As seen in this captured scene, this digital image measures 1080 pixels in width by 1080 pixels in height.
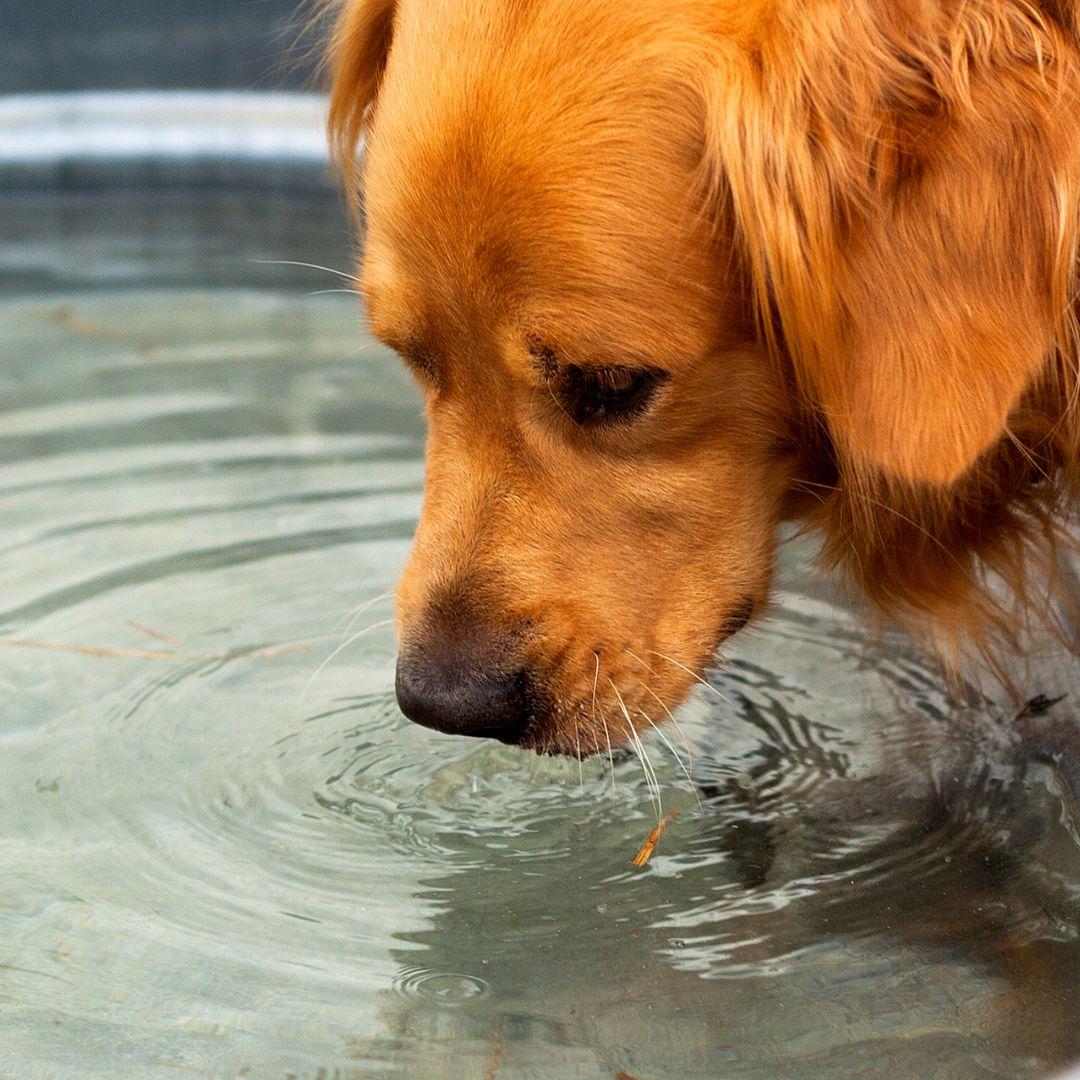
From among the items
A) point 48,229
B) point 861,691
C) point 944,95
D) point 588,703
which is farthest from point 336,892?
point 48,229

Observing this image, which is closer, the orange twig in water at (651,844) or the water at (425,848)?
the water at (425,848)

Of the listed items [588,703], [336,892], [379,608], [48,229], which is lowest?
[48,229]

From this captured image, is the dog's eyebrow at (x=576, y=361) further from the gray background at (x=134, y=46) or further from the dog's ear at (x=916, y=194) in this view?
the gray background at (x=134, y=46)

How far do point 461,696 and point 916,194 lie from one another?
875 millimetres

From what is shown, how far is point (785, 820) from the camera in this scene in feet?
8.45

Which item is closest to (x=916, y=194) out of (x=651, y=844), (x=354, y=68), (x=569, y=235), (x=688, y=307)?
(x=688, y=307)

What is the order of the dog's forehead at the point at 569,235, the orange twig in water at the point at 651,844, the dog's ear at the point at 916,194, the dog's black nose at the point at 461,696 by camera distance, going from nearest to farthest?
the dog's ear at the point at 916,194
the dog's forehead at the point at 569,235
the dog's black nose at the point at 461,696
the orange twig in water at the point at 651,844

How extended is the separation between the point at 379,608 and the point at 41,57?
171 inches

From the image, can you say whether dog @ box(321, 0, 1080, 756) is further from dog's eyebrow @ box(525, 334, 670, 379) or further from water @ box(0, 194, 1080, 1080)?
water @ box(0, 194, 1080, 1080)

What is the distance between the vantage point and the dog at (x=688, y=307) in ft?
6.42

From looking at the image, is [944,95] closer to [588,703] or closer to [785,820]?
[588,703]

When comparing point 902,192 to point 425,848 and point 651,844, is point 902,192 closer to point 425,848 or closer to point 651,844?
point 651,844

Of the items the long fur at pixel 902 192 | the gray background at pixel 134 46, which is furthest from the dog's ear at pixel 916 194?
the gray background at pixel 134 46

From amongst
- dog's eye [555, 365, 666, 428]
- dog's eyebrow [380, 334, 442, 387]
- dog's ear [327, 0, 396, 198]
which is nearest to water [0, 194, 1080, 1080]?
dog's eye [555, 365, 666, 428]
